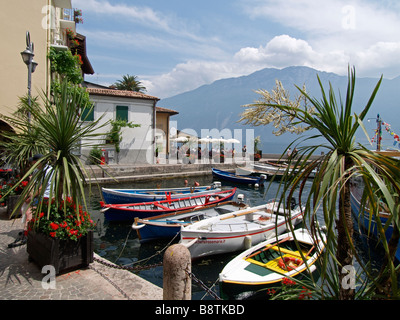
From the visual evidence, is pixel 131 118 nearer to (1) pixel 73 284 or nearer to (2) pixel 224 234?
(2) pixel 224 234

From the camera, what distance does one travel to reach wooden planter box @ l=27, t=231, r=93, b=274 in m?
5.17

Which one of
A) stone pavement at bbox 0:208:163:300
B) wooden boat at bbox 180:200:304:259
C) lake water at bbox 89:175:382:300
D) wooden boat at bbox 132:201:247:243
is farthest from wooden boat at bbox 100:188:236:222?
stone pavement at bbox 0:208:163:300

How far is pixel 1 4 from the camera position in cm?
1416

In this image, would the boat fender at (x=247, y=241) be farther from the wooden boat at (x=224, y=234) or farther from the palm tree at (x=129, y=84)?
the palm tree at (x=129, y=84)

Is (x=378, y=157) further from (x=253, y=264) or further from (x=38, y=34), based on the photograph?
(x=38, y=34)

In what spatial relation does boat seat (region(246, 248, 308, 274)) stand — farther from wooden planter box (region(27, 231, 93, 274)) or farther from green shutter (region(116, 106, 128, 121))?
green shutter (region(116, 106, 128, 121))

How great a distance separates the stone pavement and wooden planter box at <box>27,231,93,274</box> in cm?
17

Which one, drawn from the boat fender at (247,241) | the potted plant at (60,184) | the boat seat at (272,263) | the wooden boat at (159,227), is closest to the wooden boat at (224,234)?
the boat fender at (247,241)

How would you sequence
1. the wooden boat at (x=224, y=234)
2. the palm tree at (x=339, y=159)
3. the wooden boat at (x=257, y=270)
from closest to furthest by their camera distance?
the palm tree at (x=339, y=159)
the wooden boat at (x=257, y=270)
the wooden boat at (x=224, y=234)

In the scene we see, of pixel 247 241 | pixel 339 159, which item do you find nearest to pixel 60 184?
pixel 339 159

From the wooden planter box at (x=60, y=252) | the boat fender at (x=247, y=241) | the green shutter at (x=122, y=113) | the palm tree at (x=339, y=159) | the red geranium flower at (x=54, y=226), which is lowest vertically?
the boat fender at (x=247, y=241)

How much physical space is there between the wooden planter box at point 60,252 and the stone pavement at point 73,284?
0.17 m

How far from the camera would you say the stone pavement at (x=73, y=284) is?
4715 millimetres
